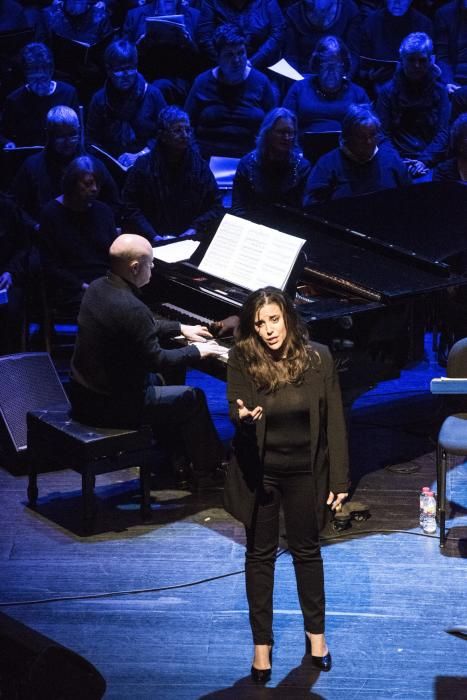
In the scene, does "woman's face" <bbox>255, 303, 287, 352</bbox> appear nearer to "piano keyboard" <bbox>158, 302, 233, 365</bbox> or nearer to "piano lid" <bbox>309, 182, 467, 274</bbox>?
"piano keyboard" <bbox>158, 302, 233, 365</bbox>

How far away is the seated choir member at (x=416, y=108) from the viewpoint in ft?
28.8

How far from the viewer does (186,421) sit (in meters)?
6.30

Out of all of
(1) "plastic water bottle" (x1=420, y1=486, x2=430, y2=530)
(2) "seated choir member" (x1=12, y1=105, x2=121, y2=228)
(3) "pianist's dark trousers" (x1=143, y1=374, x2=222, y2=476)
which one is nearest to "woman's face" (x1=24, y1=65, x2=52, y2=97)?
(2) "seated choir member" (x1=12, y1=105, x2=121, y2=228)

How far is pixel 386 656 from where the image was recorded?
4.62 meters

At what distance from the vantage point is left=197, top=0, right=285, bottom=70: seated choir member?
959 cm

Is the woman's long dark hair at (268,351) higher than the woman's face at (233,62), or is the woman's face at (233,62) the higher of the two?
the woman's face at (233,62)

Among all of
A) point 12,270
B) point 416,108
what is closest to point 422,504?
point 12,270

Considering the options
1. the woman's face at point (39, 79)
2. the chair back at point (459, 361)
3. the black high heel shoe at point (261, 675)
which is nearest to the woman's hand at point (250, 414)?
the black high heel shoe at point (261, 675)

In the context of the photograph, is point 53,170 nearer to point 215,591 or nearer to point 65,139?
point 65,139

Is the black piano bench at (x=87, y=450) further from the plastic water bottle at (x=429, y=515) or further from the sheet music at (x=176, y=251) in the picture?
the plastic water bottle at (x=429, y=515)

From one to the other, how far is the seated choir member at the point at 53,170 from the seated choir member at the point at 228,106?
1003 mm

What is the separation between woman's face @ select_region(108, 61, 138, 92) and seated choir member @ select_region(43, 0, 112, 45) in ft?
3.04

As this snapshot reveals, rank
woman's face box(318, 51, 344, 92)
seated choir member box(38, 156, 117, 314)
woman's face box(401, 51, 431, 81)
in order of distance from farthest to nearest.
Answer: woman's face box(318, 51, 344, 92) < woman's face box(401, 51, 431, 81) < seated choir member box(38, 156, 117, 314)

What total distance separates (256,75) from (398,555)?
4.75 metres
